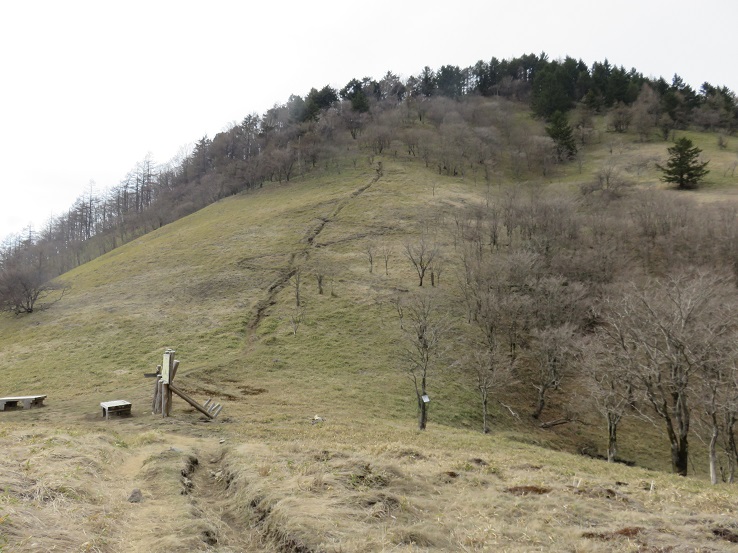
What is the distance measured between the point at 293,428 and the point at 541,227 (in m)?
46.2

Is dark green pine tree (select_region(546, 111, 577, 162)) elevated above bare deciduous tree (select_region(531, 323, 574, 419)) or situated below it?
above

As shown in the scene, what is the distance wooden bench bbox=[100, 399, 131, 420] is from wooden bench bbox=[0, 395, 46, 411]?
5333 millimetres

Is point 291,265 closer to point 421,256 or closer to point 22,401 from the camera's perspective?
point 421,256

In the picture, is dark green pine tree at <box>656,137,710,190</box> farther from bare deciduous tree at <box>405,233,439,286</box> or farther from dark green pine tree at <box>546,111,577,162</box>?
bare deciduous tree at <box>405,233,439,286</box>

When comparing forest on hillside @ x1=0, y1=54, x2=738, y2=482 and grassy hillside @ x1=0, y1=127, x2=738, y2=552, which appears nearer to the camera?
grassy hillside @ x1=0, y1=127, x2=738, y2=552

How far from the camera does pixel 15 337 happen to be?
4278 cm

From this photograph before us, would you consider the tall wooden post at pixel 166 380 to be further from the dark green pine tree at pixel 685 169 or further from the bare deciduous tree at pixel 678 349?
the dark green pine tree at pixel 685 169

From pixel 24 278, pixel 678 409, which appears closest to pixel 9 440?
pixel 678 409

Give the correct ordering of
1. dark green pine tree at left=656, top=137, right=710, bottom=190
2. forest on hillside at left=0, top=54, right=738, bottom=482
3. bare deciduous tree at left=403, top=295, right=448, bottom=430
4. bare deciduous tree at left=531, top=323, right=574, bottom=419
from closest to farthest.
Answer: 1. forest on hillside at left=0, top=54, right=738, bottom=482
2. bare deciduous tree at left=403, top=295, right=448, bottom=430
3. bare deciduous tree at left=531, top=323, right=574, bottom=419
4. dark green pine tree at left=656, top=137, right=710, bottom=190

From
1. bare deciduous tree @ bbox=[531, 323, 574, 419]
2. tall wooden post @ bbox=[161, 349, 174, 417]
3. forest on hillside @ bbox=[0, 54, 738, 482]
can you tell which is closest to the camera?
tall wooden post @ bbox=[161, 349, 174, 417]

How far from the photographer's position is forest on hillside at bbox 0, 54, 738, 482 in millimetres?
24188

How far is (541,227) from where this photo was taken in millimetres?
55375

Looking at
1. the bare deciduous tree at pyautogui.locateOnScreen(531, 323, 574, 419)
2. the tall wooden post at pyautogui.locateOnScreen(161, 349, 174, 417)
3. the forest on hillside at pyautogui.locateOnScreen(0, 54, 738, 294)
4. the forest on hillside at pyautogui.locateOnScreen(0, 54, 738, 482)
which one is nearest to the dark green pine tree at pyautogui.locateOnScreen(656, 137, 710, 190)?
the forest on hillside at pyautogui.locateOnScreen(0, 54, 738, 482)

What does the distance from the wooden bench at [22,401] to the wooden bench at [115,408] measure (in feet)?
17.5
